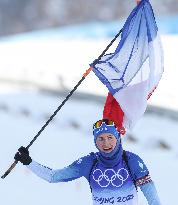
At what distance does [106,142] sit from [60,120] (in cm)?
837

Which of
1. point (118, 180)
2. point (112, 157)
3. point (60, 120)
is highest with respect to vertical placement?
point (60, 120)

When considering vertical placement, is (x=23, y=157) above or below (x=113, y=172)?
above

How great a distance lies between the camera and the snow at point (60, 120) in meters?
9.09

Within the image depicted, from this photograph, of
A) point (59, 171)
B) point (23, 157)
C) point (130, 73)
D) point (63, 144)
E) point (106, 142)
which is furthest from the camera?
point (63, 144)

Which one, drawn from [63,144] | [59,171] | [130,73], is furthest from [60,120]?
[59,171]

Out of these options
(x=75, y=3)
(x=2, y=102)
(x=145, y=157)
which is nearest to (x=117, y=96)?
(x=145, y=157)

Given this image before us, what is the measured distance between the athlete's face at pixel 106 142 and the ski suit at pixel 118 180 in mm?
184

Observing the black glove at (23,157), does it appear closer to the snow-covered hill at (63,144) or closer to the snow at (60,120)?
the snow at (60,120)

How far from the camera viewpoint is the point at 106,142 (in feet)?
18.7

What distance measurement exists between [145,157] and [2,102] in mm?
6881

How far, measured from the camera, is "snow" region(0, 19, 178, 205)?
29.8ft

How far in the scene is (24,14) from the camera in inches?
2115

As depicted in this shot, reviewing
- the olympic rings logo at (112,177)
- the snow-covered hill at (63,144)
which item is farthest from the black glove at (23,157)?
the snow-covered hill at (63,144)

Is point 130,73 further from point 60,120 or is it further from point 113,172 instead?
point 60,120
